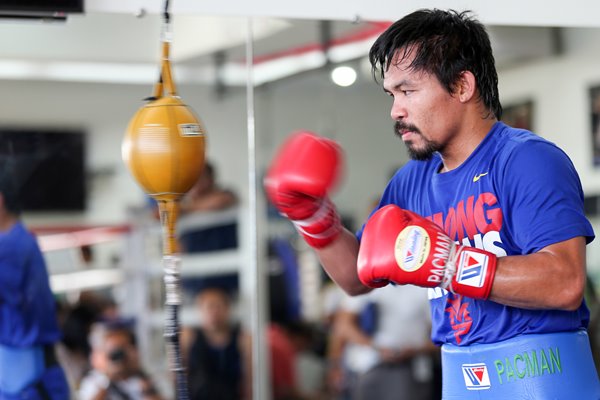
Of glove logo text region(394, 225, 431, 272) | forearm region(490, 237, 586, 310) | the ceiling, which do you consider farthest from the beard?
the ceiling

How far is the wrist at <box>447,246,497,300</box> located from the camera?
1.73m

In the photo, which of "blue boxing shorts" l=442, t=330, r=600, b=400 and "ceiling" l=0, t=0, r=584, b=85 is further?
"ceiling" l=0, t=0, r=584, b=85

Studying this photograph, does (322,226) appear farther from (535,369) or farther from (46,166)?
(46,166)

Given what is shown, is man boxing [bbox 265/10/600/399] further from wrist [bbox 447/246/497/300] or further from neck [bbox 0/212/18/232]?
neck [bbox 0/212/18/232]

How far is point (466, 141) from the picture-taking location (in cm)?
199

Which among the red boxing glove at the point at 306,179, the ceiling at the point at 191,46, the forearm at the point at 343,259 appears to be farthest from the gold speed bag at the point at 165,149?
the ceiling at the point at 191,46

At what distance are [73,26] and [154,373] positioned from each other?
1.52m

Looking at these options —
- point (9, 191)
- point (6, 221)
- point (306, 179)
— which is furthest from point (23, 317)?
point (306, 179)

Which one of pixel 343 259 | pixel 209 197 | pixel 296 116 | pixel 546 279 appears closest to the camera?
pixel 546 279

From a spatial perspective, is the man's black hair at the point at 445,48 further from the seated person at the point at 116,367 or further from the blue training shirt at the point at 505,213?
the seated person at the point at 116,367

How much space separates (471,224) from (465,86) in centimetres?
30

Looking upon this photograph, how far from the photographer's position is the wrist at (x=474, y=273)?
1.73 meters

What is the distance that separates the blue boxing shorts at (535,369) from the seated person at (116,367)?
92.7 inches

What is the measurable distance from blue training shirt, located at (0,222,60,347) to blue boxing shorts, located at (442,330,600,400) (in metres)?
2.16
